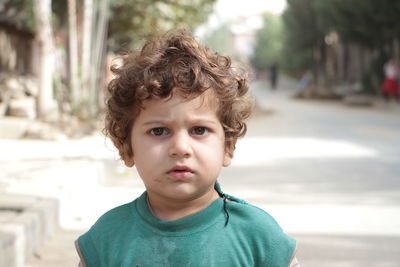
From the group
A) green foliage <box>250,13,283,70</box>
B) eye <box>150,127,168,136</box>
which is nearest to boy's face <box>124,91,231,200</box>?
eye <box>150,127,168,136</box>

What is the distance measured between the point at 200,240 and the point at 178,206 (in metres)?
0.15

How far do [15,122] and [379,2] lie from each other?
14.9 metres

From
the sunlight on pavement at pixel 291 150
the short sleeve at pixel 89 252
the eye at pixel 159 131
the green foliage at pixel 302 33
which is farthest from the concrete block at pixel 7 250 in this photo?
the green foliage at pixel 302 33

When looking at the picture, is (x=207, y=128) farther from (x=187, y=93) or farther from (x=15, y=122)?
(x=15, y=122)

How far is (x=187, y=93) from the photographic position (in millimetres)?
2059

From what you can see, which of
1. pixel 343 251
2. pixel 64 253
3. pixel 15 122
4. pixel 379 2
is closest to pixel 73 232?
pixel 64 253

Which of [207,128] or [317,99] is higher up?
[207,128]

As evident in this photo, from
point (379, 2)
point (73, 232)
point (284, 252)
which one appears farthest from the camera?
point (379, 2)

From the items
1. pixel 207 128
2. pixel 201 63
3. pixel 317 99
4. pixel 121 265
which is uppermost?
pixel 201 63

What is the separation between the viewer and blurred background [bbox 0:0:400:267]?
4773mm

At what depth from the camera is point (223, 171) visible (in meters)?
8.44

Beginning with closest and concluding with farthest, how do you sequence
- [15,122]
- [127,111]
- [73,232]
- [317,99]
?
[127,111] → [73,232] → [15,122] → [317,99]

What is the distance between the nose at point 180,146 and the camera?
2.00 m

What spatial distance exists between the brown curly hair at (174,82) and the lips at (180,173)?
8.7 inches
